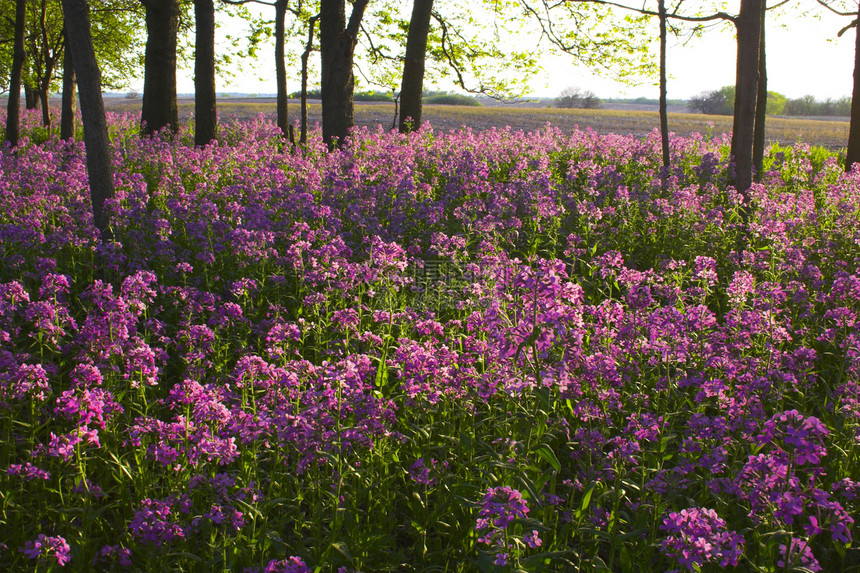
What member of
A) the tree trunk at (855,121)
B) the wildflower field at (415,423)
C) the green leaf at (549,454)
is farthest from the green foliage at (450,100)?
the green leaf at (549,454)

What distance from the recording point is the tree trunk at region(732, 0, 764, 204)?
10.3 m

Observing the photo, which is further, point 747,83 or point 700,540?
point 747,83

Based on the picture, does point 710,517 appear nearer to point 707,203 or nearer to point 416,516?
point 416,516

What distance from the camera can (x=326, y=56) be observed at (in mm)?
14992

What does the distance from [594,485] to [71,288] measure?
5402mm

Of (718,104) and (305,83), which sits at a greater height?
(718,104)

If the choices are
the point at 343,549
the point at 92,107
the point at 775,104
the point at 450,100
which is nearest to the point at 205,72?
the point at 92,107

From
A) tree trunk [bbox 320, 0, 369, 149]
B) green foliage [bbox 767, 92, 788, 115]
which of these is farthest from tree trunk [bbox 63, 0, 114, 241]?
green foliage [bbox 767, 92, 788, 115]

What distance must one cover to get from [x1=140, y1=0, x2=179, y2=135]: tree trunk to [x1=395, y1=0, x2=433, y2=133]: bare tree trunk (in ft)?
18.5

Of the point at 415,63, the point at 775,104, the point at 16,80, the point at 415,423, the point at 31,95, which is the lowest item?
the point at 415,423

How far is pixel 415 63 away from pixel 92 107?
424 inches

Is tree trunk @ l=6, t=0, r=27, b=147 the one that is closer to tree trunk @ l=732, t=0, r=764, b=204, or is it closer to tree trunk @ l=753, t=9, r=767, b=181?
tree trunk @ l=732, t=0, r=764, b=204

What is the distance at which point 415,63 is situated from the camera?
16.7 metres

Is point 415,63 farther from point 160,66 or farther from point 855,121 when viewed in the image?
point 855,121
